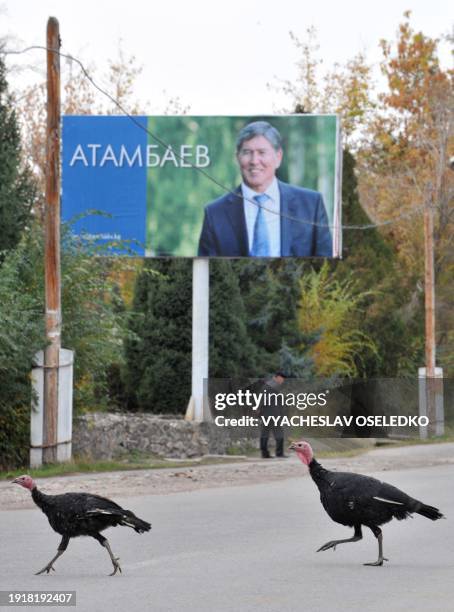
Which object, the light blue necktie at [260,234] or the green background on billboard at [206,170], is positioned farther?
the light blue necktie at [260,234]

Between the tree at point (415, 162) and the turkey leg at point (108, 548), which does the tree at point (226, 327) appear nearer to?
the tree at point (415, 162)

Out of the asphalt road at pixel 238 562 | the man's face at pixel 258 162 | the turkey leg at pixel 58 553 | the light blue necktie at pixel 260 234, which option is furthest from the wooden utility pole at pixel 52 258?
the turkey leg at pixel 58 553

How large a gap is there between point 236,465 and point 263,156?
26.3ft

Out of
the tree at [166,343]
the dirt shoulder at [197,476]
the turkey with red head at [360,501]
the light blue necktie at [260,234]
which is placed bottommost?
the dirt shoulder at [197,476]

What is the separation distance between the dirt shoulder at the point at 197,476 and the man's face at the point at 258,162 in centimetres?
647

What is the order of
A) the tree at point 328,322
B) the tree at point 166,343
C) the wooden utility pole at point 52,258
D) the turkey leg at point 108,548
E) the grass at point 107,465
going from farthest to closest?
the tree at point 328,322, the tree at point 166,343, the wooden utility pole at point 52,258, the grass at point 107,465, the turkey leg at point 108,548

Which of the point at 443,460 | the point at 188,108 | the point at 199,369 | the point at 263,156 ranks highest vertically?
the point at 188,108

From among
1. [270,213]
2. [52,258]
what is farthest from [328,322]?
[52,258]

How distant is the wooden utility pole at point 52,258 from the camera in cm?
2338

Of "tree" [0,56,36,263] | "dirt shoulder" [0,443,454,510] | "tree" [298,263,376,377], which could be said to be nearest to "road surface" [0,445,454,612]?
"dirt shoulder" [0,443,454,510]

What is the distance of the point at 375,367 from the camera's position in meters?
41.8

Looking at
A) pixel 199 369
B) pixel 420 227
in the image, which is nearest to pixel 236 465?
pixel 199 369

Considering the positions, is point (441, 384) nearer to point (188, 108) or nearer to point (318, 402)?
point (318, 402)

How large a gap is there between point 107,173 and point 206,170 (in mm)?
2262
